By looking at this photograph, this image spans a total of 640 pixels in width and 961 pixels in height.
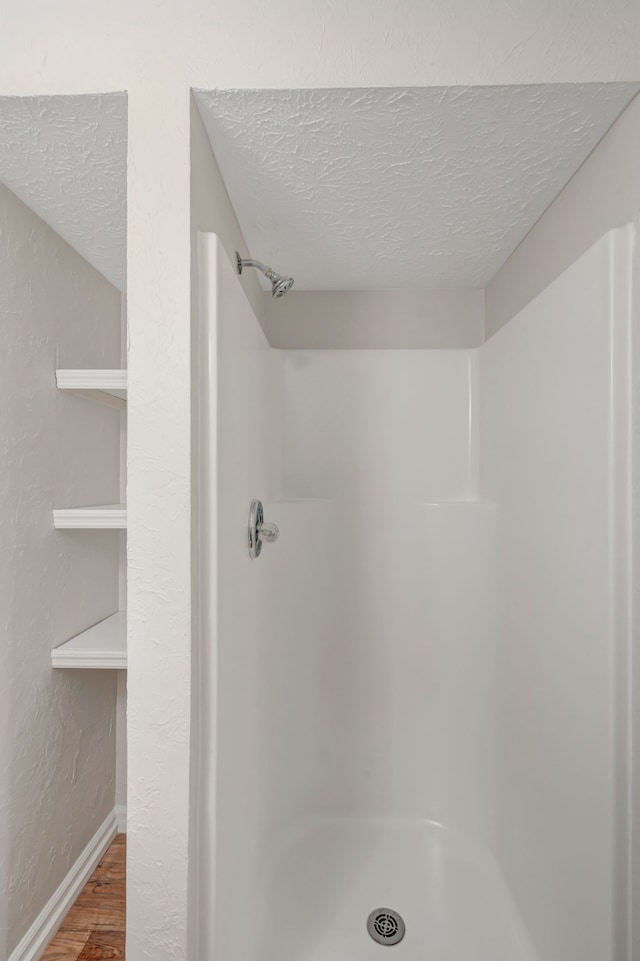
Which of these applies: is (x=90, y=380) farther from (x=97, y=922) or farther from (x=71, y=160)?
(x=97, y=922)

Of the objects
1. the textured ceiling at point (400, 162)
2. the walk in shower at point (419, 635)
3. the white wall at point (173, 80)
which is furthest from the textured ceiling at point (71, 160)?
the walk in shower at point (419, 635)

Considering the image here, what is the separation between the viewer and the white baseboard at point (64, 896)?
1347mm

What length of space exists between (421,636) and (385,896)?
2.37 ft

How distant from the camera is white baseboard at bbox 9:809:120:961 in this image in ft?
4.42

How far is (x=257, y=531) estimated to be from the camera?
1.27 metres

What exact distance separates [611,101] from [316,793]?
1990 mm

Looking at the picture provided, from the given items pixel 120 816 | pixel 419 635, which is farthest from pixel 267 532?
pixel 120 816

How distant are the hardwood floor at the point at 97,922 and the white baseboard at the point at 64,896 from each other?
22 mm

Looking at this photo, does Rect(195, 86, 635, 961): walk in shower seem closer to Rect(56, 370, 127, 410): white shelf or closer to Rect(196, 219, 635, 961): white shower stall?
Rect(196, 219, 635, 961): white shower stall

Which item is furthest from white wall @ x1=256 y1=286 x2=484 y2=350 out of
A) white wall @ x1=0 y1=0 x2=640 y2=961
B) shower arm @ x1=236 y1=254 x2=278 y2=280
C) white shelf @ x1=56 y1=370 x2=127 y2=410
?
white wall @ x1=0 y1=0 x2=640 y2=961

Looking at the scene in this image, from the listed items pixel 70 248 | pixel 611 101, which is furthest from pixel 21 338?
pixel 611 101

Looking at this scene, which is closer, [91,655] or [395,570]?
[91,655]

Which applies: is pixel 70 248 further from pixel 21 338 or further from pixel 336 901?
pixel 336 901

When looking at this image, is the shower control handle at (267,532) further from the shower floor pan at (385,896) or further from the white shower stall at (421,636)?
the shower floor pan at (385,896)
